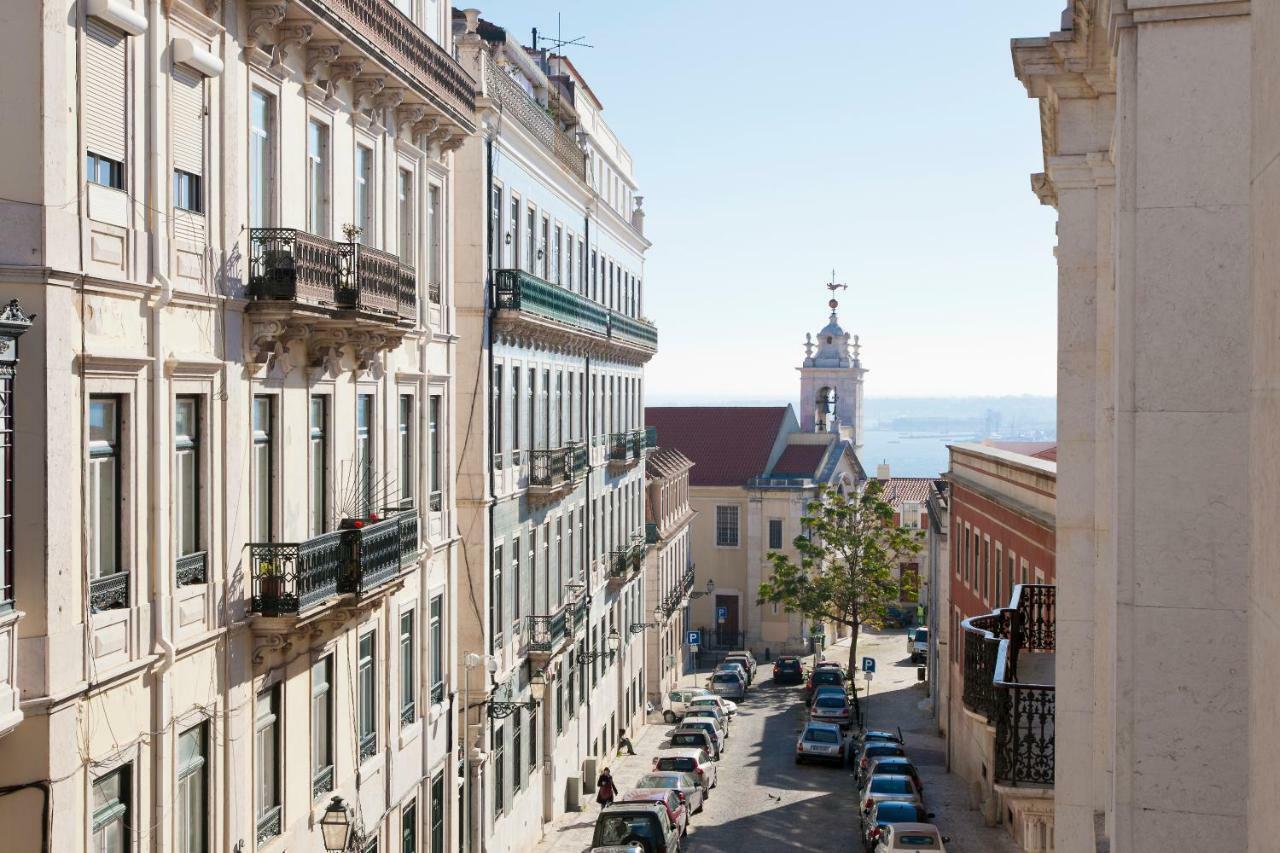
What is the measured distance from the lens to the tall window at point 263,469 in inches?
644

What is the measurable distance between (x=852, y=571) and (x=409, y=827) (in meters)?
40.1

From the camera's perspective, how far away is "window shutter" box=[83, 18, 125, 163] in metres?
12.5

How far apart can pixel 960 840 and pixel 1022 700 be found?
875 inches

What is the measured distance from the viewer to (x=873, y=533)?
61688 millimetres

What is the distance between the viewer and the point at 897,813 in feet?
103

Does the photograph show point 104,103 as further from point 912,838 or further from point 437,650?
point 912,838

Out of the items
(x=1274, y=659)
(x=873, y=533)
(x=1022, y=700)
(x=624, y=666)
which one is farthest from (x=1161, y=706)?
(x=873, y=533)

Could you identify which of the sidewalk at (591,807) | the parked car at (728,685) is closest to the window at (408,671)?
the sidewalk at (591,807)

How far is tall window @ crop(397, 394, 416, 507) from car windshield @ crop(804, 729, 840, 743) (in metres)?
25.1

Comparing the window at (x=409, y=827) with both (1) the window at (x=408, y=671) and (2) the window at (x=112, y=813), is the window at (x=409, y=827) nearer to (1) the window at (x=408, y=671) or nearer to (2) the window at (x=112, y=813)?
(1) the window at (x=408, y=671)

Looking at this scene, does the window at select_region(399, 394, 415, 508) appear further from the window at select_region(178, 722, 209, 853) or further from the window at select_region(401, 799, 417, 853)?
the window at select_region(178, 722, 209, 853)

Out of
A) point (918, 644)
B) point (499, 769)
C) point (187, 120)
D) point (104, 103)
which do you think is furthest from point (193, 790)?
point (918, 644)

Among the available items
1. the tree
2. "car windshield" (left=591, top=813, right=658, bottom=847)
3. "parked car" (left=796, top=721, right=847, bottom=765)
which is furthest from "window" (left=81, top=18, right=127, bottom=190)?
the tree

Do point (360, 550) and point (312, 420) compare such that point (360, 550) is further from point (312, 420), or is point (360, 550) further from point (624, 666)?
point (624, 666)
